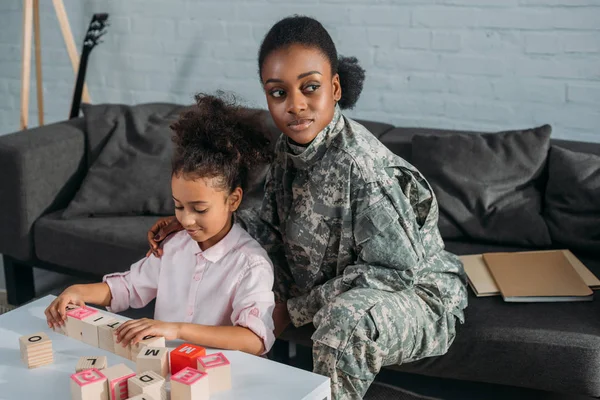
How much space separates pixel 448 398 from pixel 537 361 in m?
0.41

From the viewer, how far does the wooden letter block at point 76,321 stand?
5.24ft

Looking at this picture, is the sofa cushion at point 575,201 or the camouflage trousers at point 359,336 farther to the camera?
the sofa cushion at point 575,201

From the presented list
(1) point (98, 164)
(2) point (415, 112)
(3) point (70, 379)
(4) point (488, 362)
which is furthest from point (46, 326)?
(2) point (415, 112)

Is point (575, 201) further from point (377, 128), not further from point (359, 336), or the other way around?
point (359, 336)

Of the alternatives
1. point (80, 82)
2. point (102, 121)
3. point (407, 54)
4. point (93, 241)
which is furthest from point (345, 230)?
point (80, 82)

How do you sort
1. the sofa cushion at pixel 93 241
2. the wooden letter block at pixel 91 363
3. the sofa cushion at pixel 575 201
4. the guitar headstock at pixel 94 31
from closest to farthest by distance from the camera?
the wooden letter block at pixel 91 363 → the sofa cushion at pixel 575 201 → the sofa cushion at pixel 93 241 → the guitar headstock at pixel 94 31

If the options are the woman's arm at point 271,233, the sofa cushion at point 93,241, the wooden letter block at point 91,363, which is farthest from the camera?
the sofa cushion at point 93,241

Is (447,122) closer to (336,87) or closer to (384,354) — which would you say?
(336,87)

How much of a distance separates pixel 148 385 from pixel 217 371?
0.12m

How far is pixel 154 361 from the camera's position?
1398 millimetres

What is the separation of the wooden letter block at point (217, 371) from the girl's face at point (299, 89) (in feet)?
1.91

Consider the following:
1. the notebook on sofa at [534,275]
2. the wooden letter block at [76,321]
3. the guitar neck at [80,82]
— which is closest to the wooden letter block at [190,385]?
the wooden letter block at [76,321]

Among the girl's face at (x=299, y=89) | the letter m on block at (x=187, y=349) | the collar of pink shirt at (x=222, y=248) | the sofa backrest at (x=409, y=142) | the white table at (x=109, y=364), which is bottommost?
the white table at (x=109, y=364)

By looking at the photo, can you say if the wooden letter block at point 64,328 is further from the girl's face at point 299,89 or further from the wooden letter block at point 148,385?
the girl's face at point 299,89
